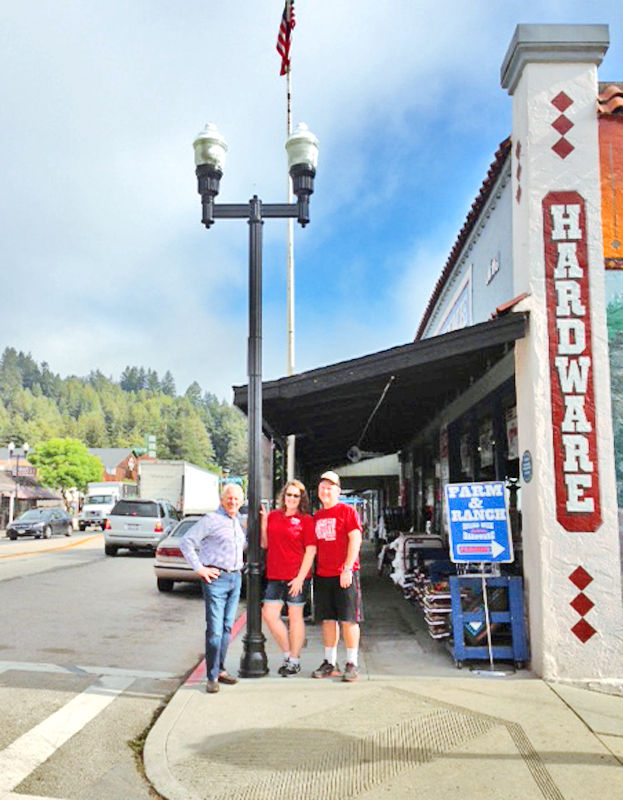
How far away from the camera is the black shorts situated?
6602 mm

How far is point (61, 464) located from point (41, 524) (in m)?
42.4

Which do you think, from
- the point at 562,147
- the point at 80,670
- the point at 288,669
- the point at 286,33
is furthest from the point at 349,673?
the point at 286,33

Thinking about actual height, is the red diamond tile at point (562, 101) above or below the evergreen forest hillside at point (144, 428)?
below

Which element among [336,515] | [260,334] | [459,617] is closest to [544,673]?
[459,617]

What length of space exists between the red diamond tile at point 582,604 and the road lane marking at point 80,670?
12.5 feet

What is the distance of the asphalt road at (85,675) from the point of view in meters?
4.62

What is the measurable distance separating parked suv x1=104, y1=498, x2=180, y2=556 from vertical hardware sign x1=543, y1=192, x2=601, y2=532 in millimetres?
16743

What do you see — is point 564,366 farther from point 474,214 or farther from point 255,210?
point 474,214

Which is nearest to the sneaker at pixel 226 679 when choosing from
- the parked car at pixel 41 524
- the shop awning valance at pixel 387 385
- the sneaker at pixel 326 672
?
the sneaker at pixel 326 672

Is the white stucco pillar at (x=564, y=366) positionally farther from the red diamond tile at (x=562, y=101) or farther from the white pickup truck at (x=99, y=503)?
the white pickup truck at (x=99, y=503)

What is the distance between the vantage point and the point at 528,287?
6.99 meters

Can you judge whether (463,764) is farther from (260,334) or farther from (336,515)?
(260,334)

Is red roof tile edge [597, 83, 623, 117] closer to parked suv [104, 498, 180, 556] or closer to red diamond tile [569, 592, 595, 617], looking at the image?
red diamond tile [569, 592, 595, 617]

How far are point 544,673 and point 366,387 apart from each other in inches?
140
